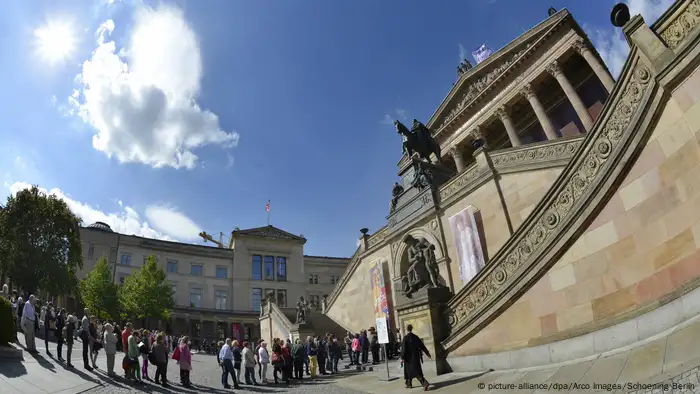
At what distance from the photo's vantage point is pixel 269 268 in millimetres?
59688

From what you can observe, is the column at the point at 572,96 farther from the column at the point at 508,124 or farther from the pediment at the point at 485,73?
the column at the point at 508,124

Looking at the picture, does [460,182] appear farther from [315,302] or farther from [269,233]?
[269,233]

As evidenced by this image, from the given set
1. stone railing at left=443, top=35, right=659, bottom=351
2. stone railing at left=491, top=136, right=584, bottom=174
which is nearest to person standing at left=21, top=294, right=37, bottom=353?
stone railing at left=443, top=35, right=659, bottom=351

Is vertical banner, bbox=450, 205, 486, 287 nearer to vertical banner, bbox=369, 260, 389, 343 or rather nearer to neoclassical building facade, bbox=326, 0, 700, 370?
vertical banner, bbox=369, 260, 389, 343

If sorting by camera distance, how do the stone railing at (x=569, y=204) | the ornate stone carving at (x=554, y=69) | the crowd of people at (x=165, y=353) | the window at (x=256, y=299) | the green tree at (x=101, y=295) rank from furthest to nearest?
1. the window at (x=256, y=299)
2. the green tree at (x=101, y=295)
3. the ornate stone carving at (x=554, y=69)
4. the crowd of people at (x=165, y=353)
5. the stone railing at (x=569, y=204)

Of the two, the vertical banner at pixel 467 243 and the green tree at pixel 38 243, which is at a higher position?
the green tree at pixel 38 243

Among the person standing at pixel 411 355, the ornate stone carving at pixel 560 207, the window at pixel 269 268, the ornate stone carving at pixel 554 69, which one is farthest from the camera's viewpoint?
the window at pixel 269 268

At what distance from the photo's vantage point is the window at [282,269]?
196ft

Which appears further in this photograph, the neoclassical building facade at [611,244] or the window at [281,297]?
the window at [281,297]

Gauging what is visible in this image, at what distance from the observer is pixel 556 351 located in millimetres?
7340

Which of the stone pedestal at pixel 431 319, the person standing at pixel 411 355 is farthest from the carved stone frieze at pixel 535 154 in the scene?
the person standing at pixel 411 355

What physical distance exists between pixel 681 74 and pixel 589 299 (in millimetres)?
4110

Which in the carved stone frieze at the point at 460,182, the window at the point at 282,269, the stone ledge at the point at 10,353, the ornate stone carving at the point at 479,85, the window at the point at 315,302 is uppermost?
the ornate stone carving at the point at 479,85

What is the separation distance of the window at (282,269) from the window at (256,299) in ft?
11.6
